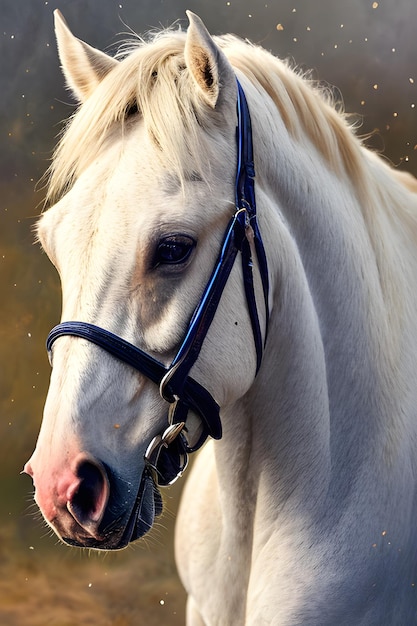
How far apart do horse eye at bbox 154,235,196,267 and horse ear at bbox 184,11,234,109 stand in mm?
148

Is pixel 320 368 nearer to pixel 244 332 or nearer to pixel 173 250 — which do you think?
pixel 244 332

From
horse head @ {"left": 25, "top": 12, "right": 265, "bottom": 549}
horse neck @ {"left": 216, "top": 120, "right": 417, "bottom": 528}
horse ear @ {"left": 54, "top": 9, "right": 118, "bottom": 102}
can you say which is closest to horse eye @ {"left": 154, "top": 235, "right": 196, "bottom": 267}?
horse head @ {"left": 25, "top": 12, "right": 265, "bottom": 549}

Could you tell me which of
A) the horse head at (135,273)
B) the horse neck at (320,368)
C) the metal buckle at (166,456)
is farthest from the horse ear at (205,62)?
the metal buckle at (166,456)

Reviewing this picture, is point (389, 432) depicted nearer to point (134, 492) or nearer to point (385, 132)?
point (134, 492)

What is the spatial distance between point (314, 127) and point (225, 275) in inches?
9.6

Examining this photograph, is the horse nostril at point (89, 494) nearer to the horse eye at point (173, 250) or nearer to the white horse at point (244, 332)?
the white horse at point (244, 332)

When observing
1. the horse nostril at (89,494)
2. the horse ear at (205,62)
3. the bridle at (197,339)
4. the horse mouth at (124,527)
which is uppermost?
the horse ear at (205,62)

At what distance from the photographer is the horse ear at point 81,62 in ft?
2.72

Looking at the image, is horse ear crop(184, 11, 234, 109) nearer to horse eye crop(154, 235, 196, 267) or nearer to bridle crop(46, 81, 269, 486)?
bridle crop(46, 81, 269, 486)

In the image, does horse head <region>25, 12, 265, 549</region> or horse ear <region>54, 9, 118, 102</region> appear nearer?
horse head <region>25, 12, 265, 549</region>

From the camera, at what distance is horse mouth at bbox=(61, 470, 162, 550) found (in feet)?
2.23

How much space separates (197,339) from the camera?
0.70 meters

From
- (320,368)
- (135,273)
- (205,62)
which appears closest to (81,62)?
(205,62)

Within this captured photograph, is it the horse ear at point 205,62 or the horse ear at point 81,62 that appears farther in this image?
the horse ear at point 81,62
